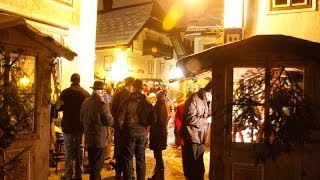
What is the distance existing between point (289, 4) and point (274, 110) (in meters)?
7.04

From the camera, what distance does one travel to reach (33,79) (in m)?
6.63

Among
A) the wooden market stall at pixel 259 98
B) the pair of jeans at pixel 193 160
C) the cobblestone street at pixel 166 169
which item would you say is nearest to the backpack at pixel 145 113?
the pair of jeans at pixel 193 160

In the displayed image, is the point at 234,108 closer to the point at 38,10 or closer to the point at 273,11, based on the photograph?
the point at 273,11

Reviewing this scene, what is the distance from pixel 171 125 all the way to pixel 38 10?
1261 centimetres

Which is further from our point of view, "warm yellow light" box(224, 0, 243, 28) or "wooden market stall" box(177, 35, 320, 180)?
"warm yellow light" box(224, 0, 243, 28)

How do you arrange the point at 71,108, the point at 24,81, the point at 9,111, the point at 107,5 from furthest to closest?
the point at 107,5 < the point at 71,108 < the point at 24,81 < the point at 9,111

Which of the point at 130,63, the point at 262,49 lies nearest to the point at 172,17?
the point at 130,63

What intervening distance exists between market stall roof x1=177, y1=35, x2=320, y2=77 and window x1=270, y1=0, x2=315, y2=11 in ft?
20.3

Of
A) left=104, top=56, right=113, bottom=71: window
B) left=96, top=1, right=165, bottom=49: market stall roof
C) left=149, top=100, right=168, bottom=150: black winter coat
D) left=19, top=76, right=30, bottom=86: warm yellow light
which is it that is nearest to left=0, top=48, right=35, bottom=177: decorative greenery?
left=19, top=76, right=30, bottom=86: warm yellow light

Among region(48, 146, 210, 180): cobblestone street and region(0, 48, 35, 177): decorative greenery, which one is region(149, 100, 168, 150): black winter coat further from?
region(0, 48, 35, 177): decorative greenery

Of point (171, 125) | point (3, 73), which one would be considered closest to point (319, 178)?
point (3, 73)

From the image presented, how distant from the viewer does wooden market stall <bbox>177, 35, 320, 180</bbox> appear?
6199 millimetres

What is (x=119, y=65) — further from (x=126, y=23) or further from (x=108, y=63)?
(x=126, y=23)

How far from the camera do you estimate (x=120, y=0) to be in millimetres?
37062
